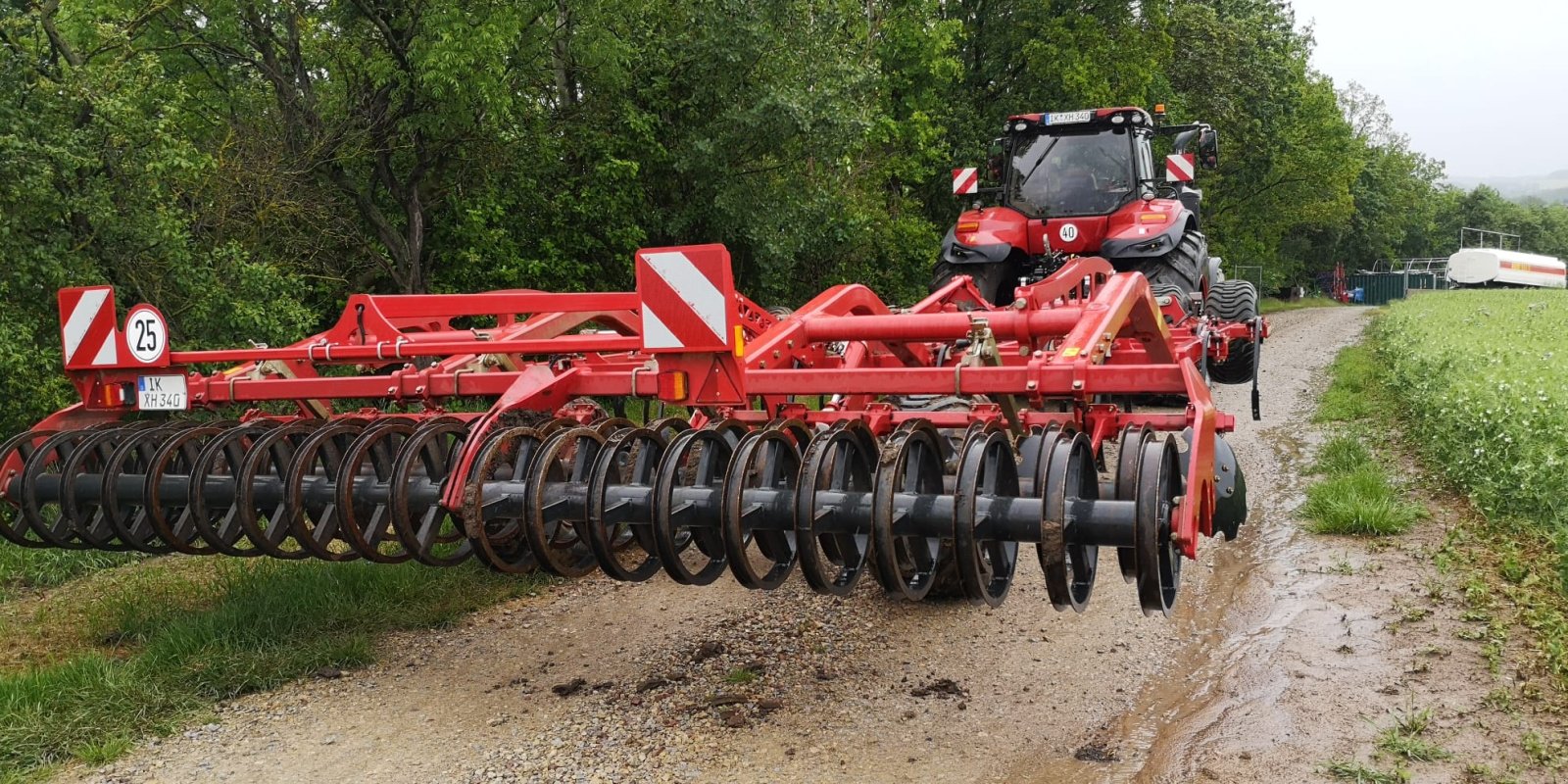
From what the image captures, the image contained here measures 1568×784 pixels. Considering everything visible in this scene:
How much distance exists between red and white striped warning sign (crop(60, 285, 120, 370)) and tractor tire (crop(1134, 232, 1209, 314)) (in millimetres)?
6143

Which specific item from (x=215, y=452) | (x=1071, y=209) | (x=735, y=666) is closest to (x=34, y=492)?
(x=215, y=452)

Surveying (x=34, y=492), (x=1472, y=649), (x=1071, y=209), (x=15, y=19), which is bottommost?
(x=1472, y=649)

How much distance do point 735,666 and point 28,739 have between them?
229 centimetres

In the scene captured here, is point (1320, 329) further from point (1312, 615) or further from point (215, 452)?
point (215, 452)

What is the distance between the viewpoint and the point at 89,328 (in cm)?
452

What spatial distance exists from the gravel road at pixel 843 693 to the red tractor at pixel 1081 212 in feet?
11.2

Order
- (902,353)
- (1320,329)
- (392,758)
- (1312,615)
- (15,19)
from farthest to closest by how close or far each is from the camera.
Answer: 1. (1320,329)
2. (15,19)
3. (902,353)
4. (1312,615)
5. (392,758)

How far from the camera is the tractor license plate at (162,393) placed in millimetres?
4449

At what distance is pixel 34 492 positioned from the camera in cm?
407

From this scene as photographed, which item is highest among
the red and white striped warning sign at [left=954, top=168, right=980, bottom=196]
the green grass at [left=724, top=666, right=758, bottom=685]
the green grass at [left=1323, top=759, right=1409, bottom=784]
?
the red and white striped warning sign at [left=954, top=168, right=980, bottom=196]

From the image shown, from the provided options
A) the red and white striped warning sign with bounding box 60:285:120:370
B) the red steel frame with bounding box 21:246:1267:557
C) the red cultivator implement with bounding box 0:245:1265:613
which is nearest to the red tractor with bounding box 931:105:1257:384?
the red steel frame with bounding box 21:246:1267:557

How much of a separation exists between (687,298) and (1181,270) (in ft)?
17.4

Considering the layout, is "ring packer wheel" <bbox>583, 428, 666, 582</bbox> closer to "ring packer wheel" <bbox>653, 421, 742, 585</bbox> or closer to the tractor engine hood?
"ring packer wheel" <bbox>653, 421, 742, 585</bbox>

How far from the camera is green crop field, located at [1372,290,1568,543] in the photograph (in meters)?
5.45
